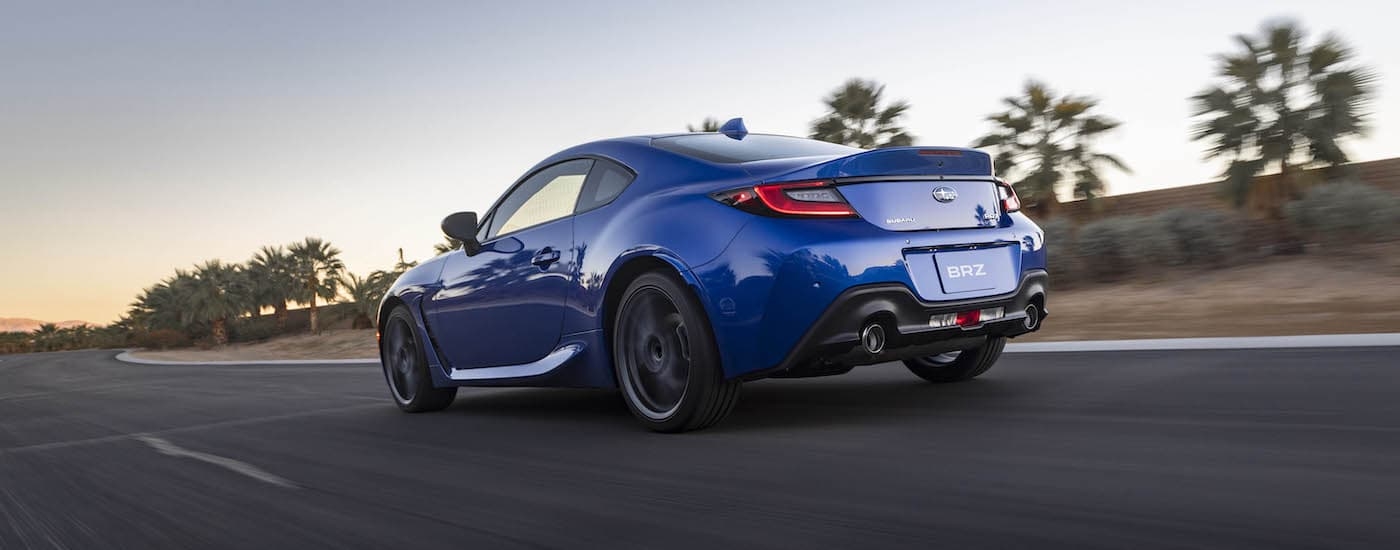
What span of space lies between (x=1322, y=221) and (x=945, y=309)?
13.6 m

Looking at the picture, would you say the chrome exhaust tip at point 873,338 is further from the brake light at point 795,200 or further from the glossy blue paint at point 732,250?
the brake light at point 795,200

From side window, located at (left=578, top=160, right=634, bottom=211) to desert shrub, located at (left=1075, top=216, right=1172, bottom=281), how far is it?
13.6 meters

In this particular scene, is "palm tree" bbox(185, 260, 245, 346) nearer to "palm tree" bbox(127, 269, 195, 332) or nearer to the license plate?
"palm tree" bbox(127, 269, 195, 332)

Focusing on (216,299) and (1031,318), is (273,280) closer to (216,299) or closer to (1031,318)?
(216,299)

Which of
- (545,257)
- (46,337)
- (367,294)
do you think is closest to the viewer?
(545,257)

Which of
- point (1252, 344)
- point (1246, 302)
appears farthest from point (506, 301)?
point (1246, 302)

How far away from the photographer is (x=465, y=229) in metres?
6.38

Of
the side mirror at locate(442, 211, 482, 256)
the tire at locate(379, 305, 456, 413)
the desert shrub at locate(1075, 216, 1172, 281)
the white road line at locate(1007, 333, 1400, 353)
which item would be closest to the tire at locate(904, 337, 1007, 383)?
the white road line at locate(1007, 333, 1400, 353)

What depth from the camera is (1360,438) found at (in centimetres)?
372

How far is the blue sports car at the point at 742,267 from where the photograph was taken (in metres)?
4.31

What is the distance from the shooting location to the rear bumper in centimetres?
426

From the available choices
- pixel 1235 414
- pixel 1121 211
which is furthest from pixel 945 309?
pixel 1121 211

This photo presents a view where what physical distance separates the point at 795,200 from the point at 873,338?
0.63 m

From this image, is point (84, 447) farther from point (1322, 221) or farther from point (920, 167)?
point (1322, 221)
